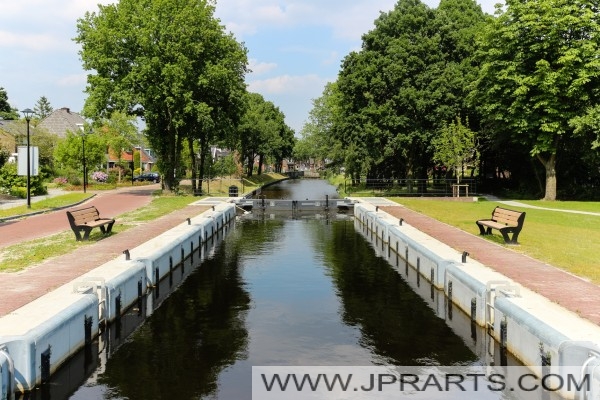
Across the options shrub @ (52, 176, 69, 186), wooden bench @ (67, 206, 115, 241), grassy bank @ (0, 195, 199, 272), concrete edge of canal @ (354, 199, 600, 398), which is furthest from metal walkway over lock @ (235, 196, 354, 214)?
shrub @ (52, 176, 69, 186)

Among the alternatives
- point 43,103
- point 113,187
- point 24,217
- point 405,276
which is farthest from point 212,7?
point 43,103

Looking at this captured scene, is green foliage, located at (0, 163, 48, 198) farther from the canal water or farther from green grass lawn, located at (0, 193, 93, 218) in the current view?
the canal water

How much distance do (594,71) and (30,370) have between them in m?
39.1

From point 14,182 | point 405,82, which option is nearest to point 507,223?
point 405,82

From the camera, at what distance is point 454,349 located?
1080 centimetres

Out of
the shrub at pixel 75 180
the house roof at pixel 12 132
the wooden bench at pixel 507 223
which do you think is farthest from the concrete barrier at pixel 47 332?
the house roof at pixel 12 132

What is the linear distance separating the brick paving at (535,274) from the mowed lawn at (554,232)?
0.55 m

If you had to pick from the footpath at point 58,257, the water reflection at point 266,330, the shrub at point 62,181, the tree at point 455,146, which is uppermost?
the tree at point 455,146

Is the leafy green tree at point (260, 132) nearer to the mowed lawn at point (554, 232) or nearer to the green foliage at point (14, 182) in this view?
the green foliage at point (14, 182)

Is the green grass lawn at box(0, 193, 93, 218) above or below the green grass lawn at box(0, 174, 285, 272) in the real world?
above

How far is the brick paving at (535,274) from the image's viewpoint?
435 inches

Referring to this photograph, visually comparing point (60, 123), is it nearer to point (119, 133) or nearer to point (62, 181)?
point (119, 133)

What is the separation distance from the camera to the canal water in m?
9.16

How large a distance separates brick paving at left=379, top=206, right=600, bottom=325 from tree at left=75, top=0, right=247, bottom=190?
27.6 meters
